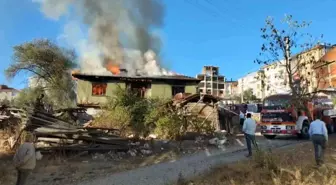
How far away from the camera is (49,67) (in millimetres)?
46594

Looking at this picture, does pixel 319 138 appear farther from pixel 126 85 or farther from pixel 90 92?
pixel 90 92

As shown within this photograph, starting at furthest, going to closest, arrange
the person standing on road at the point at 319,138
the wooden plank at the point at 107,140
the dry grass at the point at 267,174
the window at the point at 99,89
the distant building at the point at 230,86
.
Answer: the distant building at the point at 230,86 → the window at the point at 99,89 → the wooden plank at the point at 107,140 → the person standing on road at the point at 319,138 → the dry grass at the point at 267,174

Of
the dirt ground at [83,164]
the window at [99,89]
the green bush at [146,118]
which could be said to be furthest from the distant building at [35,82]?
the dirt ground at [83,164]

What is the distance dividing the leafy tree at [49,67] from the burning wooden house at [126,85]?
41.2 feet

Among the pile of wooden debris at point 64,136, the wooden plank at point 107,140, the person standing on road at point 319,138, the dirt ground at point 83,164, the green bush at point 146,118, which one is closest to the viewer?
the person standing on road at point 319,138

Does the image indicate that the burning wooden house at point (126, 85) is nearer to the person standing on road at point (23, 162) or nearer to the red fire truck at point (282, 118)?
the red fire truck at point (282, 118)

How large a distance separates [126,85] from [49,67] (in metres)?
16.7

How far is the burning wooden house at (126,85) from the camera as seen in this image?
34688mm

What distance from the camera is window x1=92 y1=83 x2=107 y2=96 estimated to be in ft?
115

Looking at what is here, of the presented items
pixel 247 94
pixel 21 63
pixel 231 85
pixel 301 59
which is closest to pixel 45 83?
pixel 21 63

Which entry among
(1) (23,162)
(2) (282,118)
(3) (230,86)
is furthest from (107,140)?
(3) (230,86)

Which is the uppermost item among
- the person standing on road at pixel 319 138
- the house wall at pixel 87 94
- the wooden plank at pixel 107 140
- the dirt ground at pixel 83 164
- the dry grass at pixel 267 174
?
the house wall at pixel 87 94

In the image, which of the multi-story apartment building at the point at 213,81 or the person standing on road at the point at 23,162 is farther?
the multi-story apartment building at the point at 213,81

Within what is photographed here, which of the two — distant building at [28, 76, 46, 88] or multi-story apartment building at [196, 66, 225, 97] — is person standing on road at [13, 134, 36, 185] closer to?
distant building at [28, 76, 46, 88]
